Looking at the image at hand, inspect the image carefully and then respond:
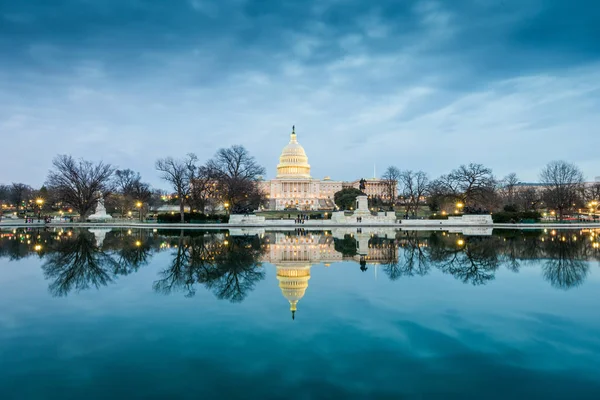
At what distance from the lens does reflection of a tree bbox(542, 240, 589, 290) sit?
12.5 meters

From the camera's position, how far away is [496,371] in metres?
6.06

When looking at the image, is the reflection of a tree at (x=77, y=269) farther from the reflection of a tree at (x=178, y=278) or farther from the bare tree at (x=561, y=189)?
the bare tree at (x=561, y=189)

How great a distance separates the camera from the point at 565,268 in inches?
599

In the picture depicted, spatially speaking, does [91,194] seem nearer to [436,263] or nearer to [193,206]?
[193,206]

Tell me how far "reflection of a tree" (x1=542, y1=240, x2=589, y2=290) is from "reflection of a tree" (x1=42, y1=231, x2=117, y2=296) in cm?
1406

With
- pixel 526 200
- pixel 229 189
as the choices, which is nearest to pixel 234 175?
pixel 229 189

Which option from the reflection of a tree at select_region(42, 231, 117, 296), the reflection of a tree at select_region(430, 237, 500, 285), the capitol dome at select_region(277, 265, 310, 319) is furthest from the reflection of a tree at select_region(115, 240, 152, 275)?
the reflection of a tree at select_region(430, 237, 500, 285)

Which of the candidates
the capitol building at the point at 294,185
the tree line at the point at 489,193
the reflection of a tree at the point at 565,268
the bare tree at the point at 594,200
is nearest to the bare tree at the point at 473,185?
the tree line at the point at 489,193

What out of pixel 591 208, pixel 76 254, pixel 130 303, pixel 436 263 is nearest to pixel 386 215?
pixel 436 263

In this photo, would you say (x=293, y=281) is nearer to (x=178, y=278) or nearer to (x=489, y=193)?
(x=178, y=278)

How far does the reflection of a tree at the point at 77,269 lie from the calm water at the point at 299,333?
112mm

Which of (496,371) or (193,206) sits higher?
(193,206)

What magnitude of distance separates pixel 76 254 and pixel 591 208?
94.9 meters

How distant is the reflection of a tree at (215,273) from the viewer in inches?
447
